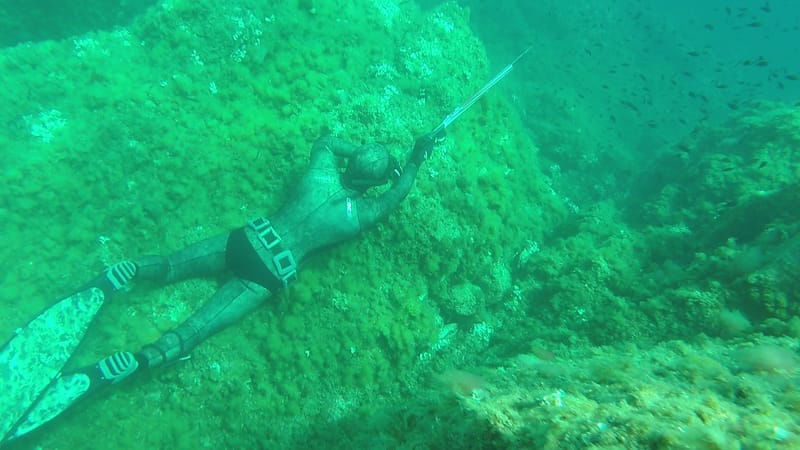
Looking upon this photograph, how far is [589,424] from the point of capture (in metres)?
1.86

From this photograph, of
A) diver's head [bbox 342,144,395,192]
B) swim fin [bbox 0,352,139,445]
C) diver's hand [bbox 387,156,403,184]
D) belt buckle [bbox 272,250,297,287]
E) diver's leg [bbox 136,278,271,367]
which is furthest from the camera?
diver's hand [bbox 387,156,403,184]

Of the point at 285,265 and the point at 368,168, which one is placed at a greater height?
the point at 368,168

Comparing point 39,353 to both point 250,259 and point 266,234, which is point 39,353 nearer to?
point 250,259

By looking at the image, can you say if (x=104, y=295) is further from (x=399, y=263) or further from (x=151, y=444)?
(x=399, y=263)

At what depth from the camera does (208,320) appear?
447 cm

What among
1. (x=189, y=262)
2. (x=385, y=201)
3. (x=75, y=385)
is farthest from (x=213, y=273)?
(x=385, y=201)

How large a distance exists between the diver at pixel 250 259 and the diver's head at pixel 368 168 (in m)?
0.01

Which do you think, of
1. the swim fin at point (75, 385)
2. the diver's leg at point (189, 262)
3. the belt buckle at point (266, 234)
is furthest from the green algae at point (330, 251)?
the belt buckle at point (266, 234)

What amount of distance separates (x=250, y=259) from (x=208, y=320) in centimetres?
81

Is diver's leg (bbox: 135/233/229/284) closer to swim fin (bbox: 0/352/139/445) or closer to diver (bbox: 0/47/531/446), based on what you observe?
diver (bbox: 0/47/531/446)

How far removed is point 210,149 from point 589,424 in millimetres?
5393

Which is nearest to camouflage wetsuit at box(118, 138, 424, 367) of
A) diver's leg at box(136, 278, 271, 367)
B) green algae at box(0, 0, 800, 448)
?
diver's leg at box(136, 278, 271, 367)

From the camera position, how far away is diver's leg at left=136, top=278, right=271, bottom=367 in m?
4.17

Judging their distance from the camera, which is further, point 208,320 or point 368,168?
point 368,168
